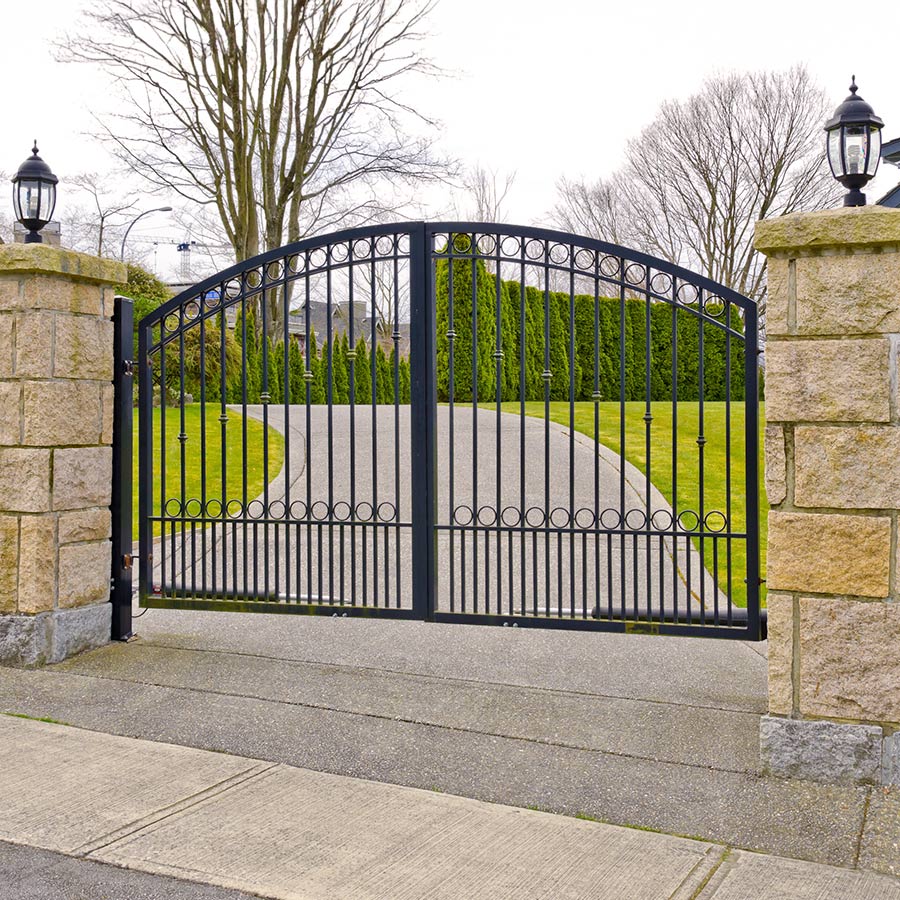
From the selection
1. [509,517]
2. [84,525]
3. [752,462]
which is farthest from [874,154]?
[509,517]

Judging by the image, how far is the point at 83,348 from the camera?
18.5ft

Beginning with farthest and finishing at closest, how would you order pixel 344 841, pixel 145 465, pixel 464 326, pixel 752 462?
pixel 464 326 < pixel 145 465 < pixel 752 462 < pixel 344 841

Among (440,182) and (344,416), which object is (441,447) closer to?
(344,416)

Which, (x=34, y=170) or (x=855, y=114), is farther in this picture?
(x=34, y=170)

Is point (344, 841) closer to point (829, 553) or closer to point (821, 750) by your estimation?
point (821, 750)

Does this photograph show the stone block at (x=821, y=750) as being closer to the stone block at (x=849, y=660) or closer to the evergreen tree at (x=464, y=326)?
the stone block at (x=849, y=660)

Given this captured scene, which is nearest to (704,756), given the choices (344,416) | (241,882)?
(241,882)

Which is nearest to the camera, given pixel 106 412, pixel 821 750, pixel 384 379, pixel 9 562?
pixel 821 750

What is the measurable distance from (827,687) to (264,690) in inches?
108

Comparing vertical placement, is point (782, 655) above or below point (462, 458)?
below

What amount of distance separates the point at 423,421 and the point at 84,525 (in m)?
2.12

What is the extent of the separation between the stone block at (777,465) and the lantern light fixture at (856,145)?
3.29 ft

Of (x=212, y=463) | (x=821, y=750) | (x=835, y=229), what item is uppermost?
(x=835, y=229)

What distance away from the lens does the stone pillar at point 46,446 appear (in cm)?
541
